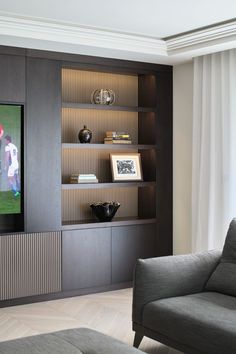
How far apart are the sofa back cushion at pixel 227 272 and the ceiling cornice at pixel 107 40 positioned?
183cm

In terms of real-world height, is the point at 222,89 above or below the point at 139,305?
above

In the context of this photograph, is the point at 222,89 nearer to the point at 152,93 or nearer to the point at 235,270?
the point at 152,93

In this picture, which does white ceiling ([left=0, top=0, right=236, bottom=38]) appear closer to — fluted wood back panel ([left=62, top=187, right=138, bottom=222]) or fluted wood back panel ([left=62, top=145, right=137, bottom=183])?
fluted wood back panel ([left=62, top=145, right=137, bottom=183])

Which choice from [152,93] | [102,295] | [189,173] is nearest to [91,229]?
[102,295]

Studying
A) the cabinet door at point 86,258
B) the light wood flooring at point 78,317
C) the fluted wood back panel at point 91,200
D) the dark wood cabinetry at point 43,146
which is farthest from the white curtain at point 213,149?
the dark wood cabinetry at point 43,146

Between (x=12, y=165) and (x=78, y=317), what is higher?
(x=12, y=165)

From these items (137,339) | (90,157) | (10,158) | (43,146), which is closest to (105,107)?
(90,157)

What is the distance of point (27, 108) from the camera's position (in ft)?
17.1

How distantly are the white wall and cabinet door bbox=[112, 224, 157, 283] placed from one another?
0.99 ft

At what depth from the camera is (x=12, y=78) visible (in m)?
5.12

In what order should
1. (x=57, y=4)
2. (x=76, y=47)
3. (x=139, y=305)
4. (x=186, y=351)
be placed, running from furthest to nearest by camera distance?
(x=76, y=47) < (x=57, y=4) < (x=139, y=305) < (x=186, y=351)

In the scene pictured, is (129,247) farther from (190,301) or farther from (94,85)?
(190,301)

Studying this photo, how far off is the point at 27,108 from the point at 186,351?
2800 mm

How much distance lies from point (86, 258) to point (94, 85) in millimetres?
1857
